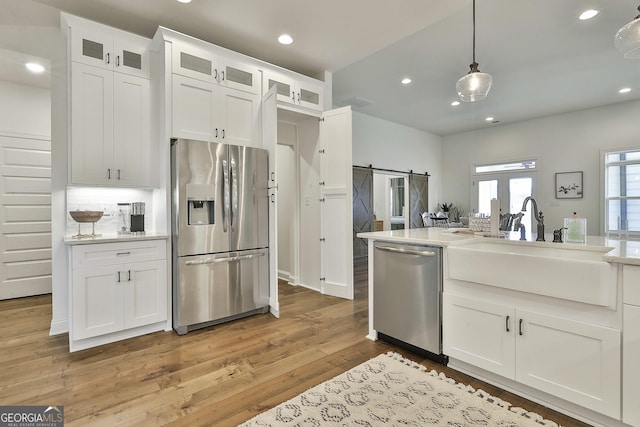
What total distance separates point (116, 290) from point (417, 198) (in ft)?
23.5

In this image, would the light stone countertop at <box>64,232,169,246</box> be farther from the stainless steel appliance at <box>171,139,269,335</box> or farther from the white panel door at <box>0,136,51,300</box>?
the white panel door at <box>0,136,51,300</box>

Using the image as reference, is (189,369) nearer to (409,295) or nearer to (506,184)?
(409,295)

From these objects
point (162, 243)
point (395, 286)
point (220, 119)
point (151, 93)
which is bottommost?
point (395, 286)

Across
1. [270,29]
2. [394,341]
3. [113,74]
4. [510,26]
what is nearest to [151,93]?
Answer: [113,74]

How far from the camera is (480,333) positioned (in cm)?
201

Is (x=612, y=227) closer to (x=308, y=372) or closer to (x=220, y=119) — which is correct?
(x=308, y=372)

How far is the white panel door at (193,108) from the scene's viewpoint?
9.93 feet

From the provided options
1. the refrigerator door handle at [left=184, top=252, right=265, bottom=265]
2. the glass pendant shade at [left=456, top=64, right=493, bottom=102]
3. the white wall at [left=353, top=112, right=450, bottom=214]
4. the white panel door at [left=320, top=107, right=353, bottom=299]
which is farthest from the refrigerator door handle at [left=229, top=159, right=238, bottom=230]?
the white wall at [left=353, top=112, right=450, bottom=214]

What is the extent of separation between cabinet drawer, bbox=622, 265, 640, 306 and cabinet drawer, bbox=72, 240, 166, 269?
11.0 ft

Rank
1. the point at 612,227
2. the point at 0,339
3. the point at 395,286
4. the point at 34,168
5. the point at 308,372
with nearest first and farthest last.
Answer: the point at 308,372, the point at 395,286, the point at 0,339, the point at 34,168, the point at 612,227

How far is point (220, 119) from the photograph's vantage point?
3.31m

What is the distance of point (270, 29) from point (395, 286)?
117 inches

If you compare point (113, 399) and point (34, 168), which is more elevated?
point (34, 168)

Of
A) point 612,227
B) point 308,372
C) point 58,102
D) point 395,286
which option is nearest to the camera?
point 308,372
